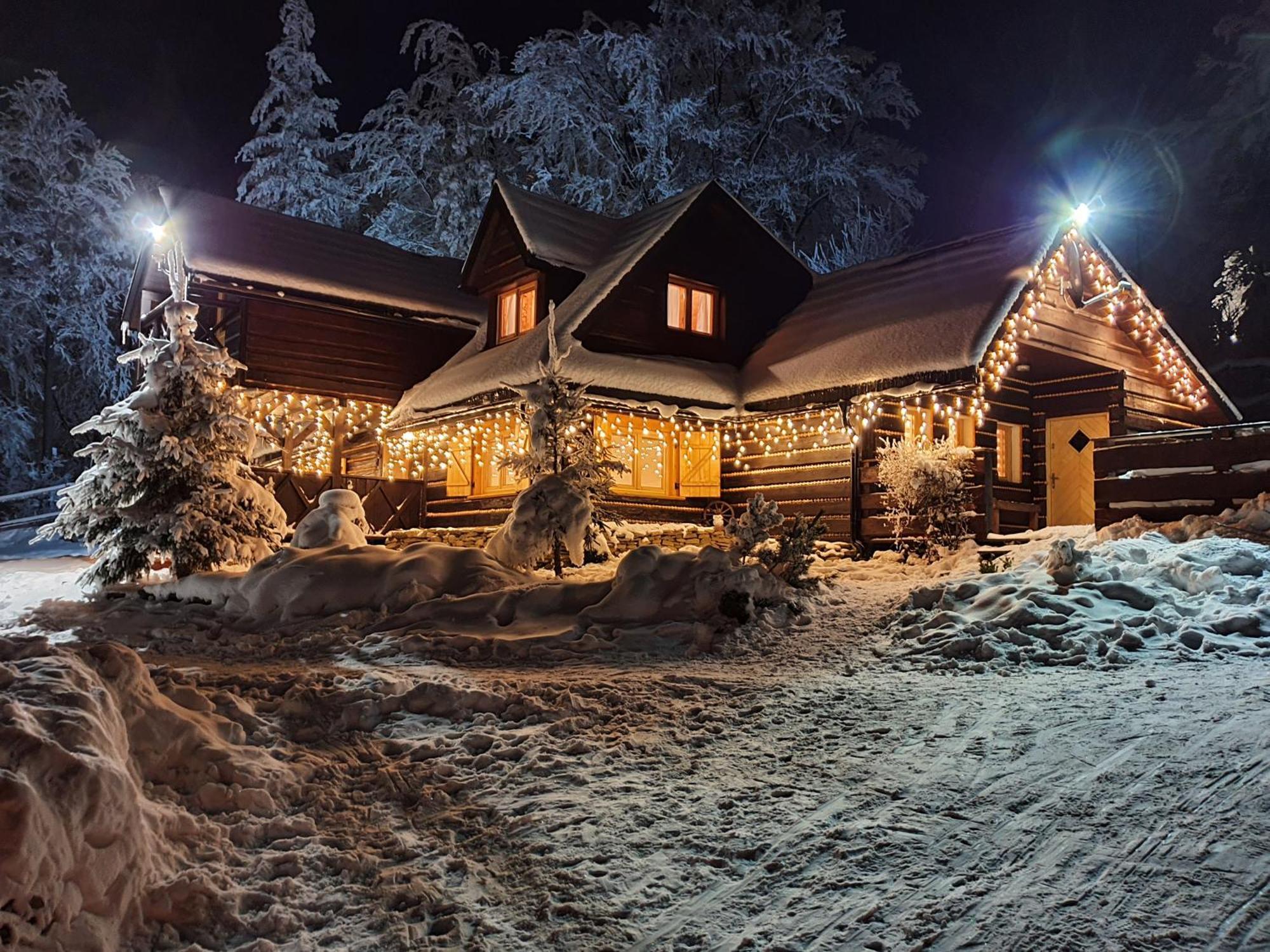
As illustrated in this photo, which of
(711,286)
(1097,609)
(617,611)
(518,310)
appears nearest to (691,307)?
(711,286)

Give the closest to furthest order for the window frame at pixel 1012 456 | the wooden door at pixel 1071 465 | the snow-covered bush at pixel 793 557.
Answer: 1. the snow-covered bush at pixel 793 557
2. the wooden door at pixel 1071 465
3. the window frame at pixel 1012 456

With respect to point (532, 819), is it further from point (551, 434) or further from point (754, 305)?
point (754, 305)

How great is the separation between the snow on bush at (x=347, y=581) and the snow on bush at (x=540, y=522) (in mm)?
1403

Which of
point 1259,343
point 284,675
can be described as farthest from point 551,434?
point 1259,343

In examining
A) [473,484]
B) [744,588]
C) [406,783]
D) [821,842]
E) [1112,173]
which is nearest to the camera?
[821,842]

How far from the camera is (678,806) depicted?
4781 mm

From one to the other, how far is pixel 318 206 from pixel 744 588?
30.9m

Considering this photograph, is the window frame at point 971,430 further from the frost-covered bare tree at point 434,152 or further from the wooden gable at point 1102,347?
the frost-covered bare tree at point 434,152

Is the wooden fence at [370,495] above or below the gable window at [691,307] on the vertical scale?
below

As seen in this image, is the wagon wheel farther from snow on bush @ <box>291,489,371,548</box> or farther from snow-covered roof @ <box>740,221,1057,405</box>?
snow on bush @ <box>291,489,371,548</box>

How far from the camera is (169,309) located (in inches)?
529

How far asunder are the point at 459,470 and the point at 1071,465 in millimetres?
13778

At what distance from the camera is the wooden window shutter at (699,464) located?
1988cm

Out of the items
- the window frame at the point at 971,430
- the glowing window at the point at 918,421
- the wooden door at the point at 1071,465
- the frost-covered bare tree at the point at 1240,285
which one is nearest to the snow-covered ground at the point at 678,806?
the glowing window at the point at 918,421
